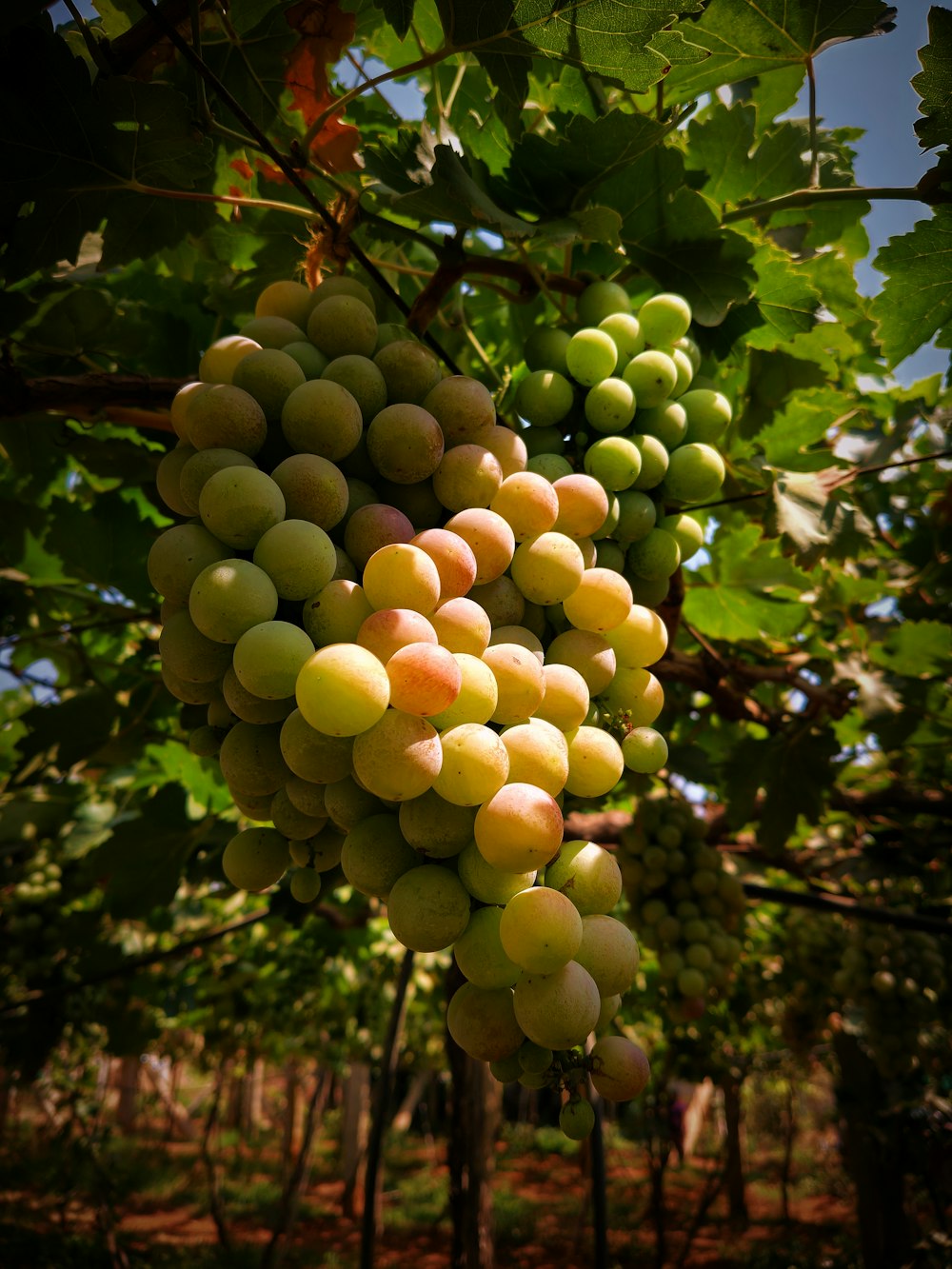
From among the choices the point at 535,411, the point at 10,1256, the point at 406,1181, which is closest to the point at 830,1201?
the point at 406,1181

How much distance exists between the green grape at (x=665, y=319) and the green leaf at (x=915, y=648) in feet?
4.77

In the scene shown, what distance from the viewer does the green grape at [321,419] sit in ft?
2.62

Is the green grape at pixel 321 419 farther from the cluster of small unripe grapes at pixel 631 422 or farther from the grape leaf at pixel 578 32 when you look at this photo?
the grape leaf at pixel 578 32

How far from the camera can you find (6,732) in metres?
3.42

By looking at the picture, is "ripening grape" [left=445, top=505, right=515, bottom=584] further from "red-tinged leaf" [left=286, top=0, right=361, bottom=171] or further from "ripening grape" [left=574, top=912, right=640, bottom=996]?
"red-tinged leaf" [left=286, top=0, right=361, bottom=171]

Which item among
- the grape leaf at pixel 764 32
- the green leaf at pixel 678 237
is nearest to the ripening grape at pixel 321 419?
the green leaf at pixel 678 237

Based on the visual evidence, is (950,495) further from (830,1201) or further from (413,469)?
(830,1201)

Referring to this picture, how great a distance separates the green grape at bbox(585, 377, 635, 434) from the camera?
1.05 meters

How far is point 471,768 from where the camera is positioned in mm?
636

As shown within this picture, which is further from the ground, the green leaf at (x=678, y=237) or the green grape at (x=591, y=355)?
the green leaf at (x=678, y=237)

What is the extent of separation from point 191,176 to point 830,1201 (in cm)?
1305

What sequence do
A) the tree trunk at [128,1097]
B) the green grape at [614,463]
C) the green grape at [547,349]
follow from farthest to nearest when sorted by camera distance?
the tree trunk at [128,1097]
the green grape at [547,349]
the green grape at [614,463]

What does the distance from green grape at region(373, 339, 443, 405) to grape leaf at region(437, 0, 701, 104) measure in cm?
45

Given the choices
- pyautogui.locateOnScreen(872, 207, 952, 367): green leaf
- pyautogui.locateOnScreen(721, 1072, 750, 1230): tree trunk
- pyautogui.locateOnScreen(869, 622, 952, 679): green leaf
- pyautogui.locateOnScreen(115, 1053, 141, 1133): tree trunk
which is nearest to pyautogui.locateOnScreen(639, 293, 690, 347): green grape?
pyautogui.locateOnScreen(872, 207, 952, 367): green leaf
